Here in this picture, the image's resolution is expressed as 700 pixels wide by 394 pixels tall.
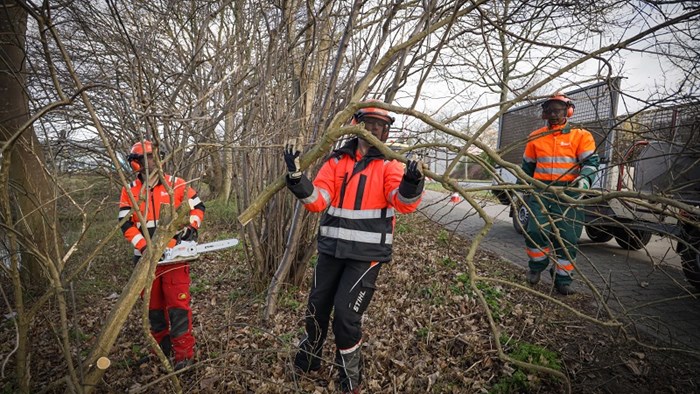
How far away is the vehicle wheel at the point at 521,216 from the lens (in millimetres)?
2189

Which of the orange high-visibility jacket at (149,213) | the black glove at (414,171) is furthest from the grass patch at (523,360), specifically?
the orange high-visibility jacket at (149,213)

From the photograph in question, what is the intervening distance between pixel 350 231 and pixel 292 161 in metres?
0.69

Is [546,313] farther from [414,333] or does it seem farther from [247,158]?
[247,158]

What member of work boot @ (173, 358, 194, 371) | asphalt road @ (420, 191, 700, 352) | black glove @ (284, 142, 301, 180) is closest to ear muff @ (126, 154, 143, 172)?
black glove @ (284, 142, 301, 180)

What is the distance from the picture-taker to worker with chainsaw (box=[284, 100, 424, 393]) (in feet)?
8.18

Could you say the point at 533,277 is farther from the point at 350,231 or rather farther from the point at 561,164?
the point at 350,231

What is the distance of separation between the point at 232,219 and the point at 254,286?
4.44m

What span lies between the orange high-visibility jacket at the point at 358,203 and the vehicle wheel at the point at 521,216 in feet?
2.22

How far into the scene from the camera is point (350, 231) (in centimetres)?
256

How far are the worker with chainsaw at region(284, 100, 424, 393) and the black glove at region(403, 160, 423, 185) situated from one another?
162 millimetres

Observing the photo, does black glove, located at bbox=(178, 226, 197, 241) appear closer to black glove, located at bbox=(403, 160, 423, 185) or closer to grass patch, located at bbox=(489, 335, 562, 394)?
black glove, located at bbox=(403, 160, 423, 185)

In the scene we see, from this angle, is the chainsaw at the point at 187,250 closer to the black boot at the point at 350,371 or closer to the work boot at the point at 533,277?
the black boot at the point at 350,371

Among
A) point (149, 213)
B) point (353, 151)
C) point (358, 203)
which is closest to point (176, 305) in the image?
point (149, 213)

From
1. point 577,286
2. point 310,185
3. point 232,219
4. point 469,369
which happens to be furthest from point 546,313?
point 232,219
